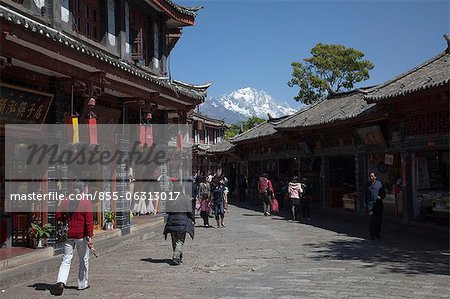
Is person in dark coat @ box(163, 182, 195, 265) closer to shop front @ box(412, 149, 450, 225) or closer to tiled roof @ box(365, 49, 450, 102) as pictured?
tiled roof @ box(365, 49, 450, 102)

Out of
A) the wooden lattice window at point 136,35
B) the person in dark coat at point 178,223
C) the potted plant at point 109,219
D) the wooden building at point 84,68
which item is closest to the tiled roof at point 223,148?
the wooden building at point 84,68

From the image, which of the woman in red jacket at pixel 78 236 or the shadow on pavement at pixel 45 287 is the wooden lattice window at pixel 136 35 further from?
the shadow on pavement at pixel 45 287

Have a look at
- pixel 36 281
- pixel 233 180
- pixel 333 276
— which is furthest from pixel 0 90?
pixel 233 180

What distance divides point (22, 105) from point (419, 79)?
9.97 metres

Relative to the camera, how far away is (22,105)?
8945mm

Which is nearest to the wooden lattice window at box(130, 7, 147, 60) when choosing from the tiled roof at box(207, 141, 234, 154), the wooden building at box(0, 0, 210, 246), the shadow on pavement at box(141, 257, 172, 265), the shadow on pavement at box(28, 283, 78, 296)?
the wooden building at box(0, 0, 210, 246)

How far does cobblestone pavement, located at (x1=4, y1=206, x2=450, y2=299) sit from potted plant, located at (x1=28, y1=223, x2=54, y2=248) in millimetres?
1079

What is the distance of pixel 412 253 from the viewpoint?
32.1ft

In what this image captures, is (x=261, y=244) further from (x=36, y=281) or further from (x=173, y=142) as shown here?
(x=173, y=142)

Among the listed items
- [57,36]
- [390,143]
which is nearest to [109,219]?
[57,36]

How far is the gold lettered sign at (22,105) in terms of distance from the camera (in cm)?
849

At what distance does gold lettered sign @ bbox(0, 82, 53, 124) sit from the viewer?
8494 mm

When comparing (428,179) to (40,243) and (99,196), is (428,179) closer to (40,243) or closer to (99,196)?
(99,196)

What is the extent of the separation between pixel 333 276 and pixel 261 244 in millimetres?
3826
